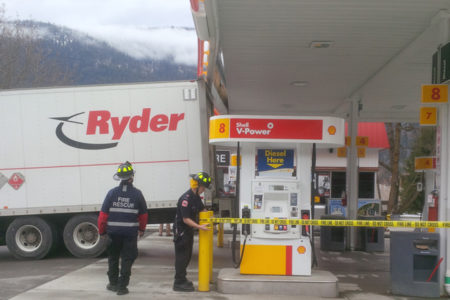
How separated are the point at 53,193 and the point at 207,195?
3335mm

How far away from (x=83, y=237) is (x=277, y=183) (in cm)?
529

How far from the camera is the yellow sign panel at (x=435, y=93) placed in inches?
305

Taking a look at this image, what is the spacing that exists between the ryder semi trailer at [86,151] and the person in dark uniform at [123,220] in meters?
3.11

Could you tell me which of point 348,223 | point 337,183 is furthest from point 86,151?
point 337,183

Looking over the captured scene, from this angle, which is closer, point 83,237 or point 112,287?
point 112,287

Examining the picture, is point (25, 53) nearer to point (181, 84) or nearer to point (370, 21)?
point (181, 84)

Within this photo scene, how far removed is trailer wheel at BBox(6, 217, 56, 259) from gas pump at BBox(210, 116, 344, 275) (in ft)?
16.8

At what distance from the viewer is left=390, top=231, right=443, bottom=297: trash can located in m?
7.64

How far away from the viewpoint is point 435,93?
7758mm

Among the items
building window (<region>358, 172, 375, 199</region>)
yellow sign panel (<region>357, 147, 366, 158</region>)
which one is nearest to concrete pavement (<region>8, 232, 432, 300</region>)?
yellow sign panel (<region>357, 147, 366, 158</region>)

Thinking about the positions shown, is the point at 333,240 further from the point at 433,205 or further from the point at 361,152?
the point at 433,205

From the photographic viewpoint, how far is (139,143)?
34.9ft

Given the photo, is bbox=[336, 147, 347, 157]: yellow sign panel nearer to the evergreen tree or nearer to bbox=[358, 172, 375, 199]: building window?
bbox=[358, 172, 375, 199]: building window

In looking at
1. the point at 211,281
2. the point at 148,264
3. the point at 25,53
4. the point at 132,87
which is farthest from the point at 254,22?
the point at 25,53
